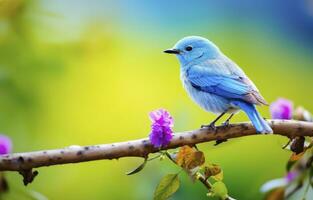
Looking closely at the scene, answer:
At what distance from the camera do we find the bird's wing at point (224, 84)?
0.75m

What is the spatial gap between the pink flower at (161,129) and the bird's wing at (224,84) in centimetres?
18

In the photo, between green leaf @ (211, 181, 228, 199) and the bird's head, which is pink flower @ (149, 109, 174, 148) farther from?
the bird's head

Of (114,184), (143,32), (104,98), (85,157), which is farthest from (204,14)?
(85,157)

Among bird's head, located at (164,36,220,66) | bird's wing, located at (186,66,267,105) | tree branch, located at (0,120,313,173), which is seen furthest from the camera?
bird's head, located at (164,36,220,66)

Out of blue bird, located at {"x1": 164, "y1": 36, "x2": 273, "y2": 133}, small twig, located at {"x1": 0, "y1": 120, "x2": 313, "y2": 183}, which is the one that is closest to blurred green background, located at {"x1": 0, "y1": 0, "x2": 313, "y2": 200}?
blue bird, located at {"x1": 164, "y1": 36, "x2": 273, "y2": 133}

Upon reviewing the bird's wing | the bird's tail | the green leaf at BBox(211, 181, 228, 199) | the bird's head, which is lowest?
the green leaf at BBox(211, 181, 228, 199)

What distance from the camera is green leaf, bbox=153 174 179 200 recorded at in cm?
59

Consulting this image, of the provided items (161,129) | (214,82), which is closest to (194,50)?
(214,82)

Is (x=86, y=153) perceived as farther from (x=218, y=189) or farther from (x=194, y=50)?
(x=194, y=50)

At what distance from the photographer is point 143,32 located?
103 centimetres

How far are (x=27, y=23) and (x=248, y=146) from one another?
0.47 m

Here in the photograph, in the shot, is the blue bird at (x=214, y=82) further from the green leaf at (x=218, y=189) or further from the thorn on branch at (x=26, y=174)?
the thorn on branch at (x=26, y=174)

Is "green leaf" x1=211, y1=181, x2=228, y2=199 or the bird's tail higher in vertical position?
the bird's tail

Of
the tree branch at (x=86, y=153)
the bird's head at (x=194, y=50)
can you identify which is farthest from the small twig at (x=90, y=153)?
the bird's head at (x=194, y=50)
